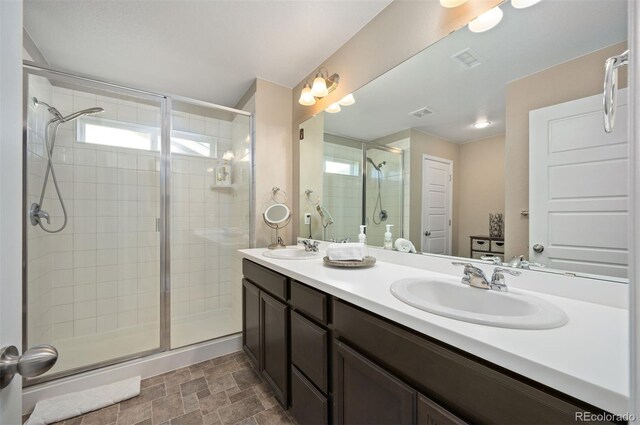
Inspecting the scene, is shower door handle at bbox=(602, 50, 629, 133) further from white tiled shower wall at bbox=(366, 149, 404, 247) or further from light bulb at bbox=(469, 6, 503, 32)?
white tiled shower wall at bbox=(366, 149, 404, 247)

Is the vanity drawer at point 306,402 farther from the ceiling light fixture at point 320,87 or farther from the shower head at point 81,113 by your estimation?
the shower head at point 81,113

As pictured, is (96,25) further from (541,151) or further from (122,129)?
(541,151)

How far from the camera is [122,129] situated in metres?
2.18

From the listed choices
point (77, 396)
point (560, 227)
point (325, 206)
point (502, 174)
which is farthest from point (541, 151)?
point (77, 396)

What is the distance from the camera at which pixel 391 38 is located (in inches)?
59.4

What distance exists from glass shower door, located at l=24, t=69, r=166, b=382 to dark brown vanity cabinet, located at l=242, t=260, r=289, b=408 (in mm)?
851

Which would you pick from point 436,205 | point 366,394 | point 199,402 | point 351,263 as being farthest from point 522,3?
point 199,402

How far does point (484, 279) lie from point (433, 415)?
0.51m

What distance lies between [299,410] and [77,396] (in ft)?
4.76

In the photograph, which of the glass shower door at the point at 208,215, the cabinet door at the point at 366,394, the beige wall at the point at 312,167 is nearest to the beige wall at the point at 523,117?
the cabinet door at the point at 366,394

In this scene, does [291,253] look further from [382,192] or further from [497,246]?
[497,246]

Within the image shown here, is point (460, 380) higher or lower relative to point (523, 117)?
lower

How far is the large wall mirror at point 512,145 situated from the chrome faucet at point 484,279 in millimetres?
140

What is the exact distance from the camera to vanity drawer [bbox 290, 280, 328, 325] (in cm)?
107
